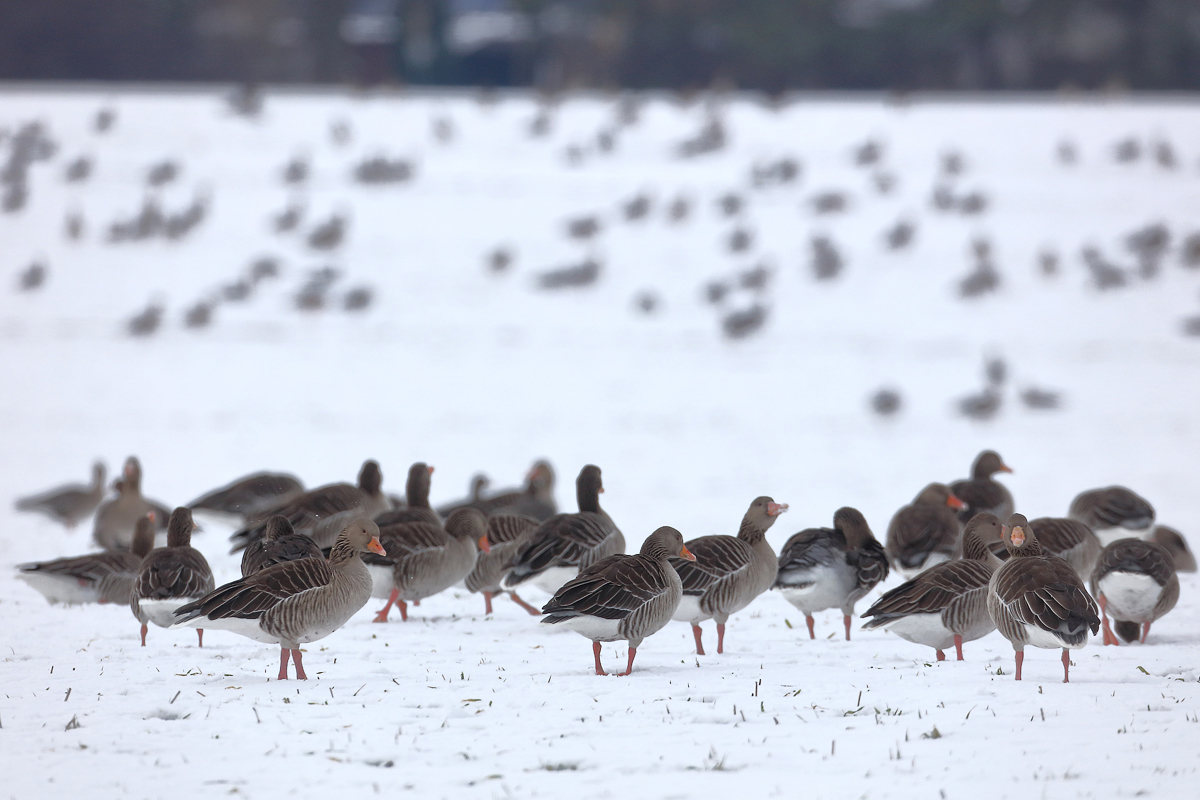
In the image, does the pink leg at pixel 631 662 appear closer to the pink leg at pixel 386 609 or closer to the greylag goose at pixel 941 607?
the greylag goose at pixel 941 607

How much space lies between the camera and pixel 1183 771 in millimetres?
6594

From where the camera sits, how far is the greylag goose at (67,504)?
51.5 ft

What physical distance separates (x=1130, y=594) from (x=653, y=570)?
137 inches

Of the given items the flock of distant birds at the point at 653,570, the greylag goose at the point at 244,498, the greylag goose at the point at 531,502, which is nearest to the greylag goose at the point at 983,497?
the flock of distant birds at the point at 653,570

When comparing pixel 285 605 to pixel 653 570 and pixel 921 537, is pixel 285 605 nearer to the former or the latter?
pixel 653 570

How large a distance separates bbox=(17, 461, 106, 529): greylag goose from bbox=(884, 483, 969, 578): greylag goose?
31.9ft

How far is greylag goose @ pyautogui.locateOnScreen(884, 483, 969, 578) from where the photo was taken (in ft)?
36.7

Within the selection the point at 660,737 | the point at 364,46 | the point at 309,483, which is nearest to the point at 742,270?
the point at 309,483

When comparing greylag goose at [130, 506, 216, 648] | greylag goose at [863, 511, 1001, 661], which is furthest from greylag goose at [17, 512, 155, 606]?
greylag goose at [863, 511, 1001, 661]

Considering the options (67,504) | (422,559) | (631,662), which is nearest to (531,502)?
(422,559)

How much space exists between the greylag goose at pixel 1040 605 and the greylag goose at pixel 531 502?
585 centimetres

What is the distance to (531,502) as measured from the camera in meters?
13.8

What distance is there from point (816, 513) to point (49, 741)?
10632 millimetres

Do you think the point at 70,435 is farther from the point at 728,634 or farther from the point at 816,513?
the point at 728,634
